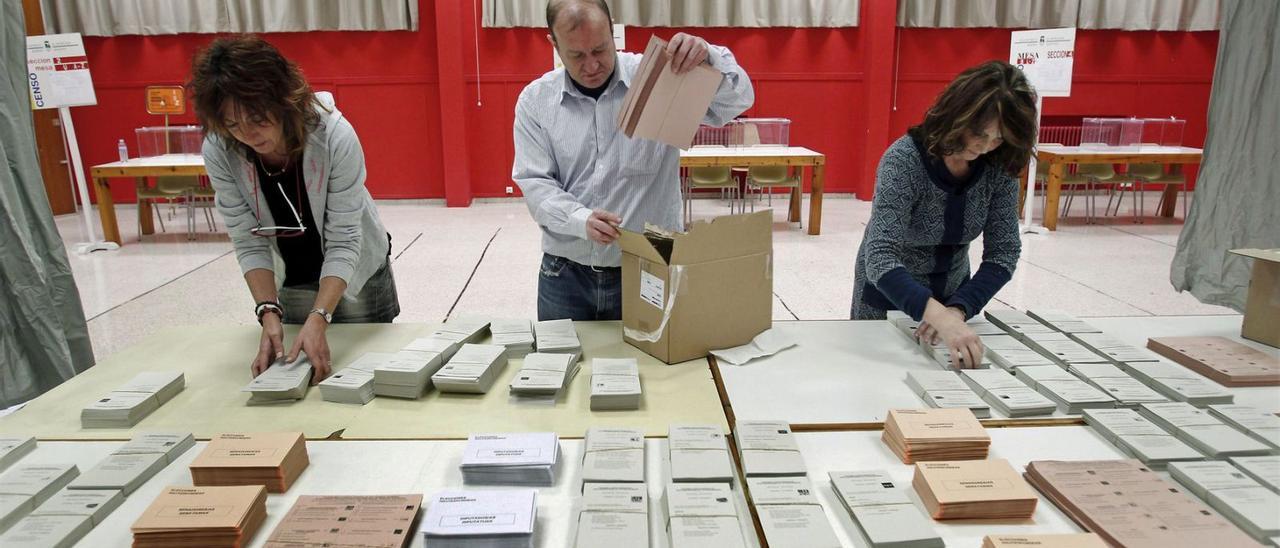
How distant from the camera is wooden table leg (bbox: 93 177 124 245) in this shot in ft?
19.5

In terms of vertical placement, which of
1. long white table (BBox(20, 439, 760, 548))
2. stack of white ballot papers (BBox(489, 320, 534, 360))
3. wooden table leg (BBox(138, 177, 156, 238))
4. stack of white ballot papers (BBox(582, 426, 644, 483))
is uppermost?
stack of white ballot papers (BBox(489, 320, 534, 360))

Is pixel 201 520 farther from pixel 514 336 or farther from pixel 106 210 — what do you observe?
pixel 106 210

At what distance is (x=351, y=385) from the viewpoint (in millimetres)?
1454

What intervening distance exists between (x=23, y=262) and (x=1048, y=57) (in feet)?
21.5

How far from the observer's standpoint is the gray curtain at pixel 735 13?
7.50 meters

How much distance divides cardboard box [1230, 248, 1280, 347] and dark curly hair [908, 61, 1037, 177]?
58 centimetres

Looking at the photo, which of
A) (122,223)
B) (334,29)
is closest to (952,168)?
(334,29)

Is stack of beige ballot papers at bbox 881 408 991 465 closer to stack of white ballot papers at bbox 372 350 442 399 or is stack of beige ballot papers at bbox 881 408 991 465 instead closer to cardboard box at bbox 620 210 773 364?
cardboard box at bbox 620 210 773 364

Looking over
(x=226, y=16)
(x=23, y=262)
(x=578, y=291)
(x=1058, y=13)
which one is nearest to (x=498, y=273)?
(x=23, y=262)

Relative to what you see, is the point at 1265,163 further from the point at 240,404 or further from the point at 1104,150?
the point at 1104,150

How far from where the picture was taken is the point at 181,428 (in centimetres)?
137

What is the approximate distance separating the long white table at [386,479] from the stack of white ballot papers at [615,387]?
120 mm

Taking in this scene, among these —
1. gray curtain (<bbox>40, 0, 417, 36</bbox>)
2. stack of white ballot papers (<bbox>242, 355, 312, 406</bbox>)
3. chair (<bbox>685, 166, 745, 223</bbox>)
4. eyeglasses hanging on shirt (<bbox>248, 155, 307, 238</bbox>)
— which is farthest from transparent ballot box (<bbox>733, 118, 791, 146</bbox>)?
stack of white ballot papers (<bbox>242, 355, 312, 406</bbox>)

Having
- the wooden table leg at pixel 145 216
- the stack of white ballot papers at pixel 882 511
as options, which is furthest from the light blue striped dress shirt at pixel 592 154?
the wooden table leg at pixel 145 216
